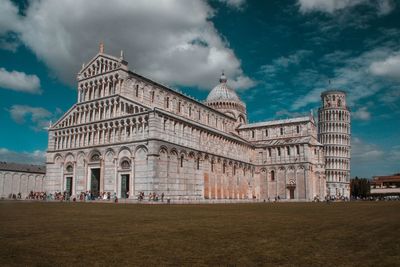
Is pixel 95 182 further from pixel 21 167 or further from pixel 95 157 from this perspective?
pixel 21 167

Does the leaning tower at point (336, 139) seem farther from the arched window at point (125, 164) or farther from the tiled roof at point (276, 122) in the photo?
the arched window at point (125, 164)

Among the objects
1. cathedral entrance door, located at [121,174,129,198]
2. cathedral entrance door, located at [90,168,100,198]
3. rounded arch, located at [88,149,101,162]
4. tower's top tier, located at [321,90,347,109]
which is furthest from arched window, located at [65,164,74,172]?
tower's top tier, located at [321,90,347,109]

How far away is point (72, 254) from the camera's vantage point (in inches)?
330

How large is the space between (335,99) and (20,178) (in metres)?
88.5

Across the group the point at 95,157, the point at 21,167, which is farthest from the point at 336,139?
the point at 21,167

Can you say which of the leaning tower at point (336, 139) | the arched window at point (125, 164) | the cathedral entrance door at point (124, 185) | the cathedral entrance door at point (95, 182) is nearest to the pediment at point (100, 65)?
the arched window at point (125, 164)

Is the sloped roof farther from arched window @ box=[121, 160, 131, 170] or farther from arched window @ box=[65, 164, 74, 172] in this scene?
arched window @ box=[65, 164, 74, 172]

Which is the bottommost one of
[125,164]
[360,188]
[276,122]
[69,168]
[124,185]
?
[360,188]

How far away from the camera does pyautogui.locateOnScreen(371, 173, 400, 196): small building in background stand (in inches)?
4559

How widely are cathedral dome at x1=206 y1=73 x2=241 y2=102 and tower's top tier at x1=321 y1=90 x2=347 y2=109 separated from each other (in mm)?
36189

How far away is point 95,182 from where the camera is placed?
54.2 meters

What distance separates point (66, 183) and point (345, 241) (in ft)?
175

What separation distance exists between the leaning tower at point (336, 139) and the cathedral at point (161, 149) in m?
27.5

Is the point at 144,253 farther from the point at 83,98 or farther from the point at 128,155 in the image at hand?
the point at 83,98
